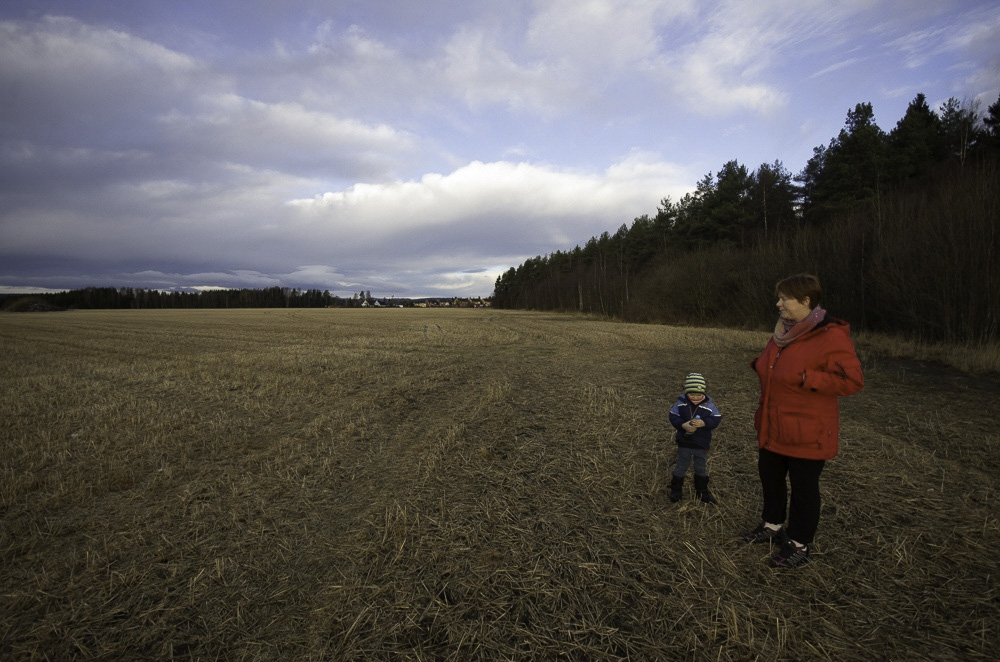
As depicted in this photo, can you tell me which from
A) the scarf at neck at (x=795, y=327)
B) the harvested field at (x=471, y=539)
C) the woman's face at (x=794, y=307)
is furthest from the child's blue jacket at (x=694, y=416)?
the woman's face at (x=794, y=307)

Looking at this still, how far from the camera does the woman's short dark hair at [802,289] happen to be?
3.43 metres

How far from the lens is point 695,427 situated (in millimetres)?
4117

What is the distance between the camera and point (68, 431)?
741 centimetres

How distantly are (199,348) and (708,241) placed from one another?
4093 cm

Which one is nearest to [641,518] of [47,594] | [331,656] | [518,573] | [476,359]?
[518,573]

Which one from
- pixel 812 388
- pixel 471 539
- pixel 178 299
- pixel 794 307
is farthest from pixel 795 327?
pixel 178 299

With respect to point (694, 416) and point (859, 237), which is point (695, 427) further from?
point (859, 237)

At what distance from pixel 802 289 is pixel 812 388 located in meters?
0.81

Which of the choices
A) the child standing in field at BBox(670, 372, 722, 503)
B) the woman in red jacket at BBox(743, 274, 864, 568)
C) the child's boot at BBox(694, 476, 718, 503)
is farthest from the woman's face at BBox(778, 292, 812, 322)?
the child's boot at BBox(694, 476, 718, 503)

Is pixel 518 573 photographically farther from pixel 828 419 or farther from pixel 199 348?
pixel 199 348

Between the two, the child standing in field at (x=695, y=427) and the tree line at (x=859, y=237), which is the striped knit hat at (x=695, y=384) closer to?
the child standing in field at (x=695, y=427)

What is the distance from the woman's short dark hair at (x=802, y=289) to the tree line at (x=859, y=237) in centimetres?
1783

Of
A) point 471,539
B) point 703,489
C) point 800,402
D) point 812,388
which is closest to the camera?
point 812,388

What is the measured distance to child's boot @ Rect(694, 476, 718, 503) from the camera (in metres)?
4.48
